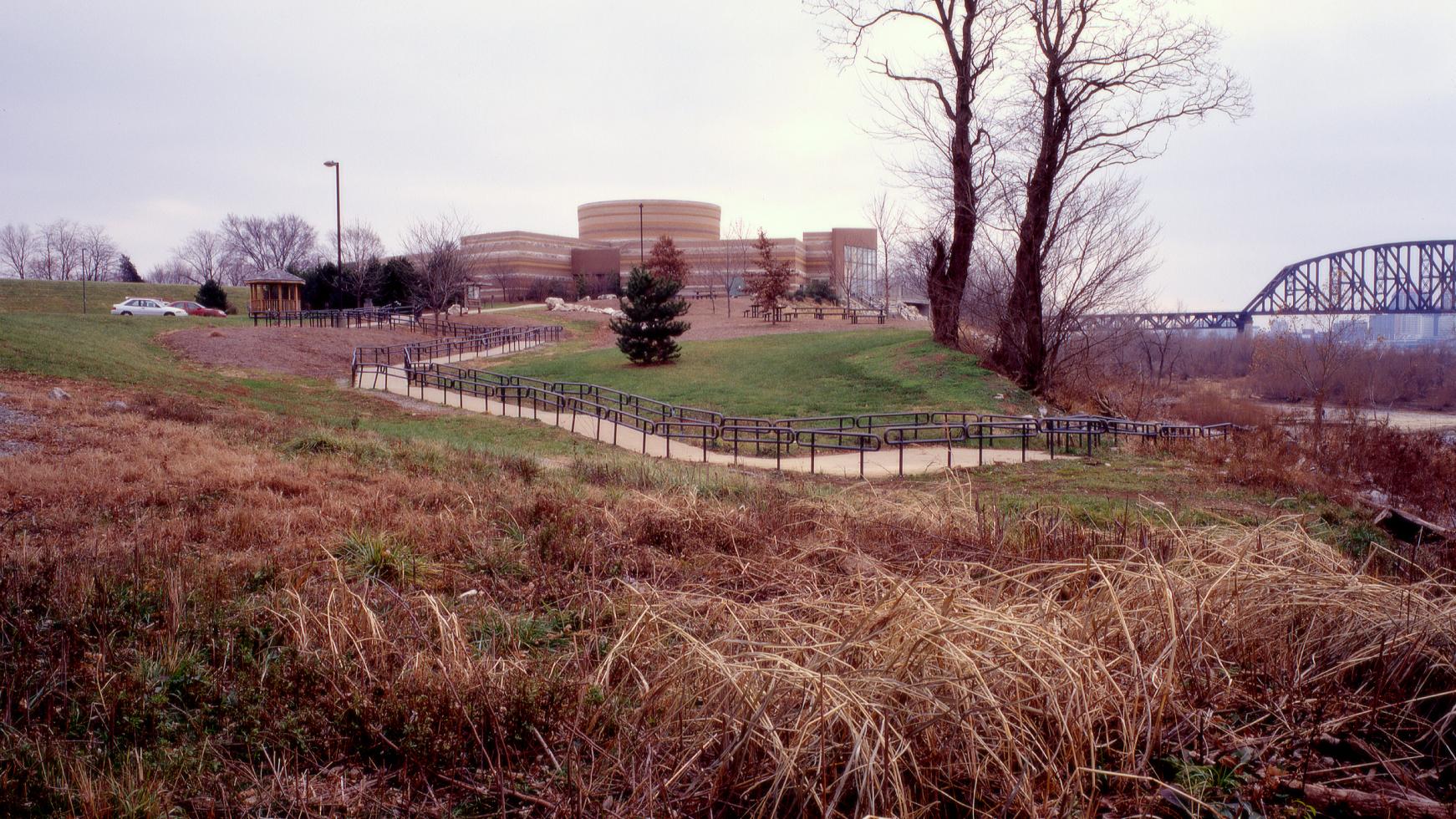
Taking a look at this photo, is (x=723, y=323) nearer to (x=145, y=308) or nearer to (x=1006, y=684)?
(x=145, y=308)

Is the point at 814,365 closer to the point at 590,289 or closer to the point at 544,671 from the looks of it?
Result: the point at 544,671

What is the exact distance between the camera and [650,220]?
359 feet

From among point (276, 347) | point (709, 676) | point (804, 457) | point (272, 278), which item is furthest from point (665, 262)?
point (709, 676)

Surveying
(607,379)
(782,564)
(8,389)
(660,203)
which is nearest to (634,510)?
(782,564)

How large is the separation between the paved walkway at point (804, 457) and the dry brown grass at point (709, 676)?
724cm

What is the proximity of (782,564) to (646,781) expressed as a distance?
270cm

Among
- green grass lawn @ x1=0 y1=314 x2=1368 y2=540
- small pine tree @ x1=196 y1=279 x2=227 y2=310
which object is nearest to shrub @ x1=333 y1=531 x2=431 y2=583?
green grass lawn @ x1=0 y1=314 x2=1368 y2=540

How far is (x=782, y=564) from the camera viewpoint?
5723mm

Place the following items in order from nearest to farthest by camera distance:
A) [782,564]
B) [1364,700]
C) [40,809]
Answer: [40,809] → [1364,700] → [782,564]

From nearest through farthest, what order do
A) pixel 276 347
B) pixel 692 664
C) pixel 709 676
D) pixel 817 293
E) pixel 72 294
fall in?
1. pixel 709 676
2. pixel 692 664
3. pixel 276 347
4. pixel 72 294
5. pixel 817 293

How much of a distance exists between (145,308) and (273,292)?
7033 mm

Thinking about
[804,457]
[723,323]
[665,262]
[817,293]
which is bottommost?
[804,457]

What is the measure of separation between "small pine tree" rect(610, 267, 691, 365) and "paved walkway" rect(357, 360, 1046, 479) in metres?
11.8

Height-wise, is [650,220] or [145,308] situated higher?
[650,220]
